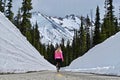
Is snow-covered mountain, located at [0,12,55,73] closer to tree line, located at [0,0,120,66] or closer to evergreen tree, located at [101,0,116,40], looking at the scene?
tree line, located at [0,0,120,66]

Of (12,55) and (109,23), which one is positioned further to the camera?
(109,23)

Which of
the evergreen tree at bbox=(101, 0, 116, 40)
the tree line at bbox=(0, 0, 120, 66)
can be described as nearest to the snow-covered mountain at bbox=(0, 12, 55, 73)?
the tree line at bbox=(0, 0, 120, 66)

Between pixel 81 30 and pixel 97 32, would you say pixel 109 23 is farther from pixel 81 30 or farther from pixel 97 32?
pixel 81 30

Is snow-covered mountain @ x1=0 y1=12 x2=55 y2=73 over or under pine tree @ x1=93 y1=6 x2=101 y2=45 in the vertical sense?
under

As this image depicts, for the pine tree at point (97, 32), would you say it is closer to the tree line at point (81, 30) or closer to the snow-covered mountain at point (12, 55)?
the tree line at point (81, 30)

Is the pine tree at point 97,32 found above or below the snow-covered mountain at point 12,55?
above

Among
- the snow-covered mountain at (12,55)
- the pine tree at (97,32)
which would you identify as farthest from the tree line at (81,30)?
the snow-covered mountain at (12,55)

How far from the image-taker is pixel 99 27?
9594 cm

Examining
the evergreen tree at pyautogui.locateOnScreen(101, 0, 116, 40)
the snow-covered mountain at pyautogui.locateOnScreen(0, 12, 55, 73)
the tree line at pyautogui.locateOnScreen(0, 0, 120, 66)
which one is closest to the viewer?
the snow-covered mountain at pyautogui.locateOnScreen(0, 12, 55, 73)

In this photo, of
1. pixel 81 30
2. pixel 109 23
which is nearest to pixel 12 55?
pixel 109 23

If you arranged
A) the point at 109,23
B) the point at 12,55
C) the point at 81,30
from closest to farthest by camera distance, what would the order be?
the point at 12,55 → the point at 109,23 → the point at 81,30

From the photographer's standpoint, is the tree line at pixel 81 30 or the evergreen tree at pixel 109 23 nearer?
the tree line at pixel 81 30

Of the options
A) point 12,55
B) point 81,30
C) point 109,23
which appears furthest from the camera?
point 81,30

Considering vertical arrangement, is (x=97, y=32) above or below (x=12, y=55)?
above
